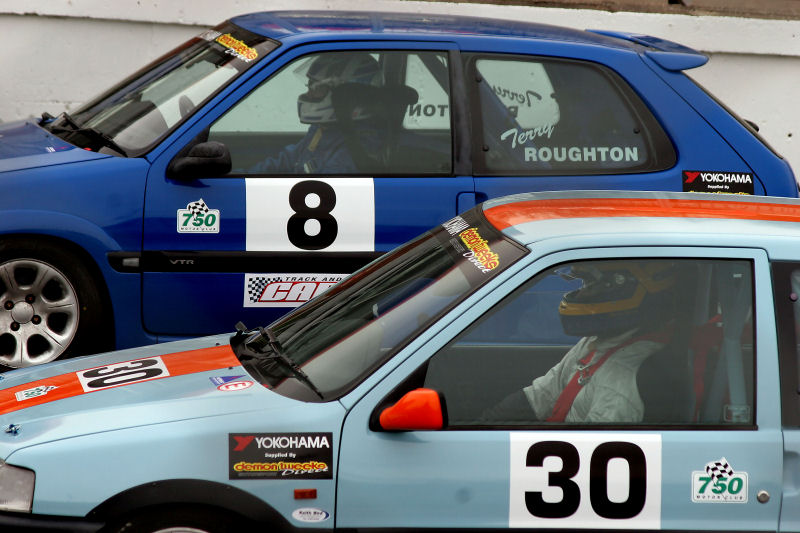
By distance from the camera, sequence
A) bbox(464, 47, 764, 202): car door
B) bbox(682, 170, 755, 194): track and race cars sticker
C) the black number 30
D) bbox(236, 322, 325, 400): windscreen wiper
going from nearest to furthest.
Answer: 1. the black number 30
2. bbox(236, 322, 325, 400): windscreen wiper
3. bbox(464, 47, 764, 202): car door
4. bbox(682, 170, 755, 194): track and race cars sticker

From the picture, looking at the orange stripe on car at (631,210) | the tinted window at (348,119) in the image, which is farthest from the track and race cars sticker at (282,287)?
the orange stripe on car at (631,210)

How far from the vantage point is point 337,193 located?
5.18 m

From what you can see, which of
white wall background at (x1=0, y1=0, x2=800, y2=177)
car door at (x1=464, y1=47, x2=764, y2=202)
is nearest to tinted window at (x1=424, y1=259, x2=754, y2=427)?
car door at (x1=464, y1=47, x2=764, y2=202)

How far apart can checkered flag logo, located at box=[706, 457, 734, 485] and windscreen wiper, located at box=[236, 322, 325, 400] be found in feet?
3.43

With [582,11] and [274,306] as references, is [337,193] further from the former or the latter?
[582,11]

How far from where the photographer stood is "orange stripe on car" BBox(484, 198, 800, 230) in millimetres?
3484

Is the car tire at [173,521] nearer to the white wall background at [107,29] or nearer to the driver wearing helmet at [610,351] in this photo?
the driver wearing helmet at [610,351]

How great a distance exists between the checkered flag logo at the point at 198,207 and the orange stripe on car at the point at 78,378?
1.48 meters

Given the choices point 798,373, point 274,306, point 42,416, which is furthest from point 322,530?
point 274,306

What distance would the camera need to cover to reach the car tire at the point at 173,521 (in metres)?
2.96

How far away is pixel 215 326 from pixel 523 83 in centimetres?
181

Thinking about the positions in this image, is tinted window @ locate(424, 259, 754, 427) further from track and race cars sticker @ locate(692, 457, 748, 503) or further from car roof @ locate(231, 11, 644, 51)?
car roof @ locate(231, 11, 644, 51)

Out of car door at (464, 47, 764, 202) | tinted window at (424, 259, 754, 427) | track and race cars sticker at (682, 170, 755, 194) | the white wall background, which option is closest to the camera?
tinted window at (424, 259, 754, 427)

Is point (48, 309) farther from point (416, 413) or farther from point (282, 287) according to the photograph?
point (416, 413)
